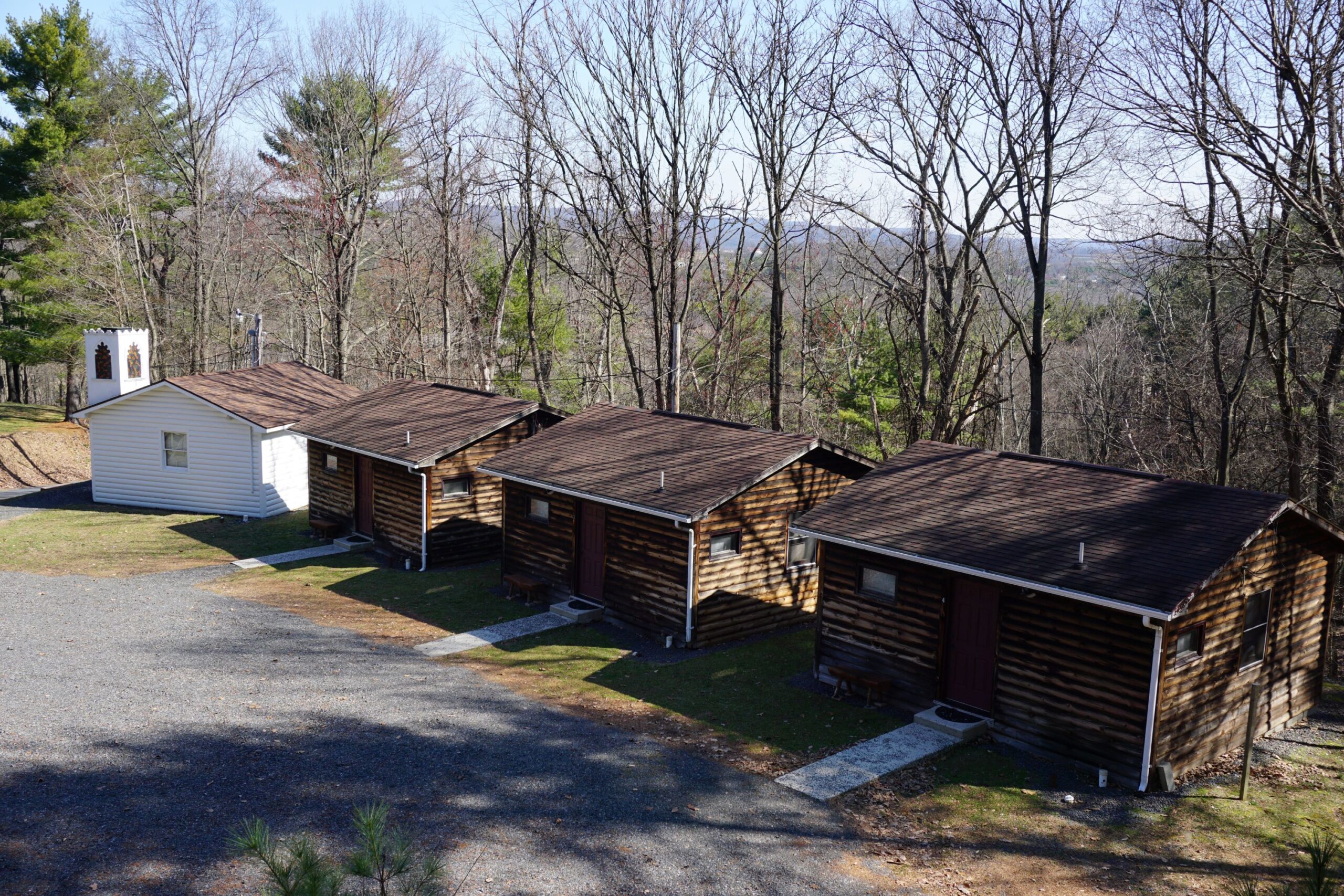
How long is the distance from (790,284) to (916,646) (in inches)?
1166

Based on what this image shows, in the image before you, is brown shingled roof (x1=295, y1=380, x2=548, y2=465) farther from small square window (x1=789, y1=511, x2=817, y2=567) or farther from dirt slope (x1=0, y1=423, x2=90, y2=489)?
dirt slope (x1=0, y1=423, x2=90, y2=489)

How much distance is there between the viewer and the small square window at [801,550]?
55.4 ft

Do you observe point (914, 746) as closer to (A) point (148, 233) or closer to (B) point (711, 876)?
(B) point (711, 876)

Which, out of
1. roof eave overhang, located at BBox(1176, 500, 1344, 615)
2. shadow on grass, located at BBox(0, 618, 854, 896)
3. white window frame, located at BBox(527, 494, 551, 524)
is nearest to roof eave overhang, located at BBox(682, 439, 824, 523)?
shadow on grass, located at BBox(0, 618, 854, 896)

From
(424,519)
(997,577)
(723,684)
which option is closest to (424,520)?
(424,519)

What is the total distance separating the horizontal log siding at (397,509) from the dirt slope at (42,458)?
1552cm

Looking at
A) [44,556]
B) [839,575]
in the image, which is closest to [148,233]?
[44,556]

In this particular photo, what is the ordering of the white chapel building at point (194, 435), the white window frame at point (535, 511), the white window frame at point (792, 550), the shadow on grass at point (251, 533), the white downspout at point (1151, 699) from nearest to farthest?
the white downspout at point (1151, 699), the white window frame at point (792, 550), the white window frame at point (535, 511), the shadow on grass at point (251, 533), the white chapel building at point (194, 435)

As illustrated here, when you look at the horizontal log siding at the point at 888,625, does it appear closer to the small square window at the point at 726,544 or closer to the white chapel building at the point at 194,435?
the small square window at the point at 726,544

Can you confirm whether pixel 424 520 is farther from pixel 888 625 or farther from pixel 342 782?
pixel 888 625

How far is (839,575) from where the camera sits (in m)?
14.0

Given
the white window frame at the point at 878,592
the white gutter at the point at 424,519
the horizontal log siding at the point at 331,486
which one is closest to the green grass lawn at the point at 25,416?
the horizontal log siding at the point at 331,486

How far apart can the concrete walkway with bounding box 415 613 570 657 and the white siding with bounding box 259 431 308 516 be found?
36.9 feet

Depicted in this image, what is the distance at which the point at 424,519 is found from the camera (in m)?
20.2
